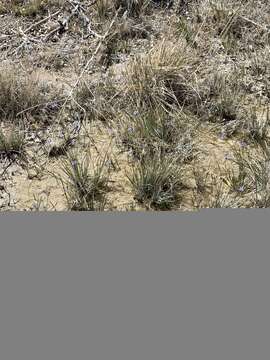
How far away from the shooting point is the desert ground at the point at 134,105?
3373 millimetres

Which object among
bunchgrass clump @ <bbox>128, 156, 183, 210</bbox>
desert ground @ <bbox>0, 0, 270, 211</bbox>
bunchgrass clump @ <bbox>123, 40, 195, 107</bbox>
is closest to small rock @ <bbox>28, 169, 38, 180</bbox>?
desert ground @ <bbox>0, 0, 270, 211</bbox>

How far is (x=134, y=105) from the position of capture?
385 cm

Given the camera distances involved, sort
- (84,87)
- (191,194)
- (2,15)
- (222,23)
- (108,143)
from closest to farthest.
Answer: (191,194), (108,143), (84,87), (222,23), (2,15)

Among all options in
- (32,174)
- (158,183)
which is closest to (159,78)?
(158,183)

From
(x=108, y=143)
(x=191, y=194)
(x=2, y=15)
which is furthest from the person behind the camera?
(x=2, y=15)

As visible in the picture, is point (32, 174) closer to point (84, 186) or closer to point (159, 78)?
point (84, 186)

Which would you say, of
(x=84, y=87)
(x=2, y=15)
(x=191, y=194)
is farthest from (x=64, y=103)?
(x=2, y=15)

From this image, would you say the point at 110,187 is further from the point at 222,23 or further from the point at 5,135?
the point at 222,23

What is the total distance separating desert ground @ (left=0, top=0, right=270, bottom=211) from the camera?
3.37 metres

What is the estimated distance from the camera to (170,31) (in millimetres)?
Result: 4520

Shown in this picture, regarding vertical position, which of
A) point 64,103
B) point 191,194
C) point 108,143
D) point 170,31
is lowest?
point 191,194

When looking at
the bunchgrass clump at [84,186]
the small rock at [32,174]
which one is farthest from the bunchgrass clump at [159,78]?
the small rock at [32,174]

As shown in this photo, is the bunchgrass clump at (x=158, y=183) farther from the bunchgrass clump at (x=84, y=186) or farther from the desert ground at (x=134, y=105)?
the bunchgrass clump at (x=84, y=186)

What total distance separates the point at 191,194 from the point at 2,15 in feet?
7.64
